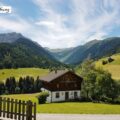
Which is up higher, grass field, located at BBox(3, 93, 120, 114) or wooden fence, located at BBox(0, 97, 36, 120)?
wooden fence, located at BBox(0, 97, 36, 120)

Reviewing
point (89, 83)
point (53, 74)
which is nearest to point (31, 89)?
point (53, 74)

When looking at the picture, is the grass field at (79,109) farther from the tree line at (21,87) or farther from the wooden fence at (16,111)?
the tree line at (21,87)

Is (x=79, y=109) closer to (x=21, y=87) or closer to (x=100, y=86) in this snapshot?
(x=100, y=86)

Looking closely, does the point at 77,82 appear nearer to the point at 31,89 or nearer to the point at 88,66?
the point at 88,66

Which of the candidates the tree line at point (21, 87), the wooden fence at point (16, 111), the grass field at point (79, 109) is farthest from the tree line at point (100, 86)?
the tree line at point (21, 87)

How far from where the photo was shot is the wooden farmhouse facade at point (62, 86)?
97.3 m

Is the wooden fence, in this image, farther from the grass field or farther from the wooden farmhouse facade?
the wooden farmhouse facade

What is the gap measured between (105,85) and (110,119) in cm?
5186

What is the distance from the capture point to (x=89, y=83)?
90.9m

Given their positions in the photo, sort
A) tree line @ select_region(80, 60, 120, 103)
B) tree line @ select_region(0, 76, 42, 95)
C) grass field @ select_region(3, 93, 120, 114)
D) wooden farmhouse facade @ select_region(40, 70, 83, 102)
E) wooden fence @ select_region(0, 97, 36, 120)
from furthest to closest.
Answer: tree line @ select_region(0, 76, 42, 95), wooden farmhouse facade @ select_region(40, 70, 83, 102), tree line @ select_region(80, 60, 120, 103), grass field @ select_region(3, 93, 120, 114), wooden fence @ select_region(0, 97, 36, 120)

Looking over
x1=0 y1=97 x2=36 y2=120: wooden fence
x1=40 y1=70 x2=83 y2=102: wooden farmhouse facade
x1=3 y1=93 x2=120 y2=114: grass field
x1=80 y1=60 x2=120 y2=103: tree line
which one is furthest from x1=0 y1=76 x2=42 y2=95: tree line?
x1=0 y1=97 x2=36 y2=120: wooden fence

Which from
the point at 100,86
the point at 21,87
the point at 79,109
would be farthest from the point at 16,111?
the point at 21,87

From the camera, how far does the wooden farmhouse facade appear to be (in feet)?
319

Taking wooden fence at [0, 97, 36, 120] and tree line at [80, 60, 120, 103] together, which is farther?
tree line at [80, 60, 120, 103]
